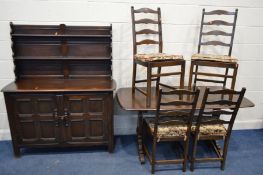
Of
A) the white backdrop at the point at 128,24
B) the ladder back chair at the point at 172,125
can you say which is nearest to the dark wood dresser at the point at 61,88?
the white backdrop at the point at 128,24

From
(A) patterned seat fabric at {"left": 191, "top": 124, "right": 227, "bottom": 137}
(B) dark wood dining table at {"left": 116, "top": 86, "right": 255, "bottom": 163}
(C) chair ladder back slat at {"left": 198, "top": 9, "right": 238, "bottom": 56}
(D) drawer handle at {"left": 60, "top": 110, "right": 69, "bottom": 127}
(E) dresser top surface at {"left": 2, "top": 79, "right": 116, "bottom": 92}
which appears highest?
(C) chair ladder back slat at {"left": 198, "top": 9, "right": 238, "bottom": 56}

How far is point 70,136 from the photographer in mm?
2508

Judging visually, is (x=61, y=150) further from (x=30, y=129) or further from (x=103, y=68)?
(x=103, y=68)

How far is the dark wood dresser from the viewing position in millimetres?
2342

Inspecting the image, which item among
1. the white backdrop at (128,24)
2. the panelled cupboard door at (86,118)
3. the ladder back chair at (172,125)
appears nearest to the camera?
the ladder back chair at (172,125)

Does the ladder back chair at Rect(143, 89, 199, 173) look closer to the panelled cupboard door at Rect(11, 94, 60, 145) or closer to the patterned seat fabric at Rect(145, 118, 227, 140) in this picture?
the patterned seat fabric at Rect(145, 118, 227, 140)

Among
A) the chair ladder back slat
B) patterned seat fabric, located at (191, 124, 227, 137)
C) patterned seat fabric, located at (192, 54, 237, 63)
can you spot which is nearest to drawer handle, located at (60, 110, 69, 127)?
patterned seat fabric, located at (191, 124, 227, 137)

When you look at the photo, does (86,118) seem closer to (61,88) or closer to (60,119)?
(60,119)

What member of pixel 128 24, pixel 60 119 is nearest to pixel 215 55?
pixel 128 24

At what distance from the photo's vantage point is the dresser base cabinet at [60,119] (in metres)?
2.34

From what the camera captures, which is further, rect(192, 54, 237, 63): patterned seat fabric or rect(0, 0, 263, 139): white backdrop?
rect(0, 0, 263, 139): white backdrop

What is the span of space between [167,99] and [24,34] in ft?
5.71

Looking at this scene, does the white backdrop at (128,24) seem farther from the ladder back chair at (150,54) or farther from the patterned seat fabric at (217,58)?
the patterned seat fabric at (217,58)

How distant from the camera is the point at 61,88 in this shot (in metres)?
2.33
